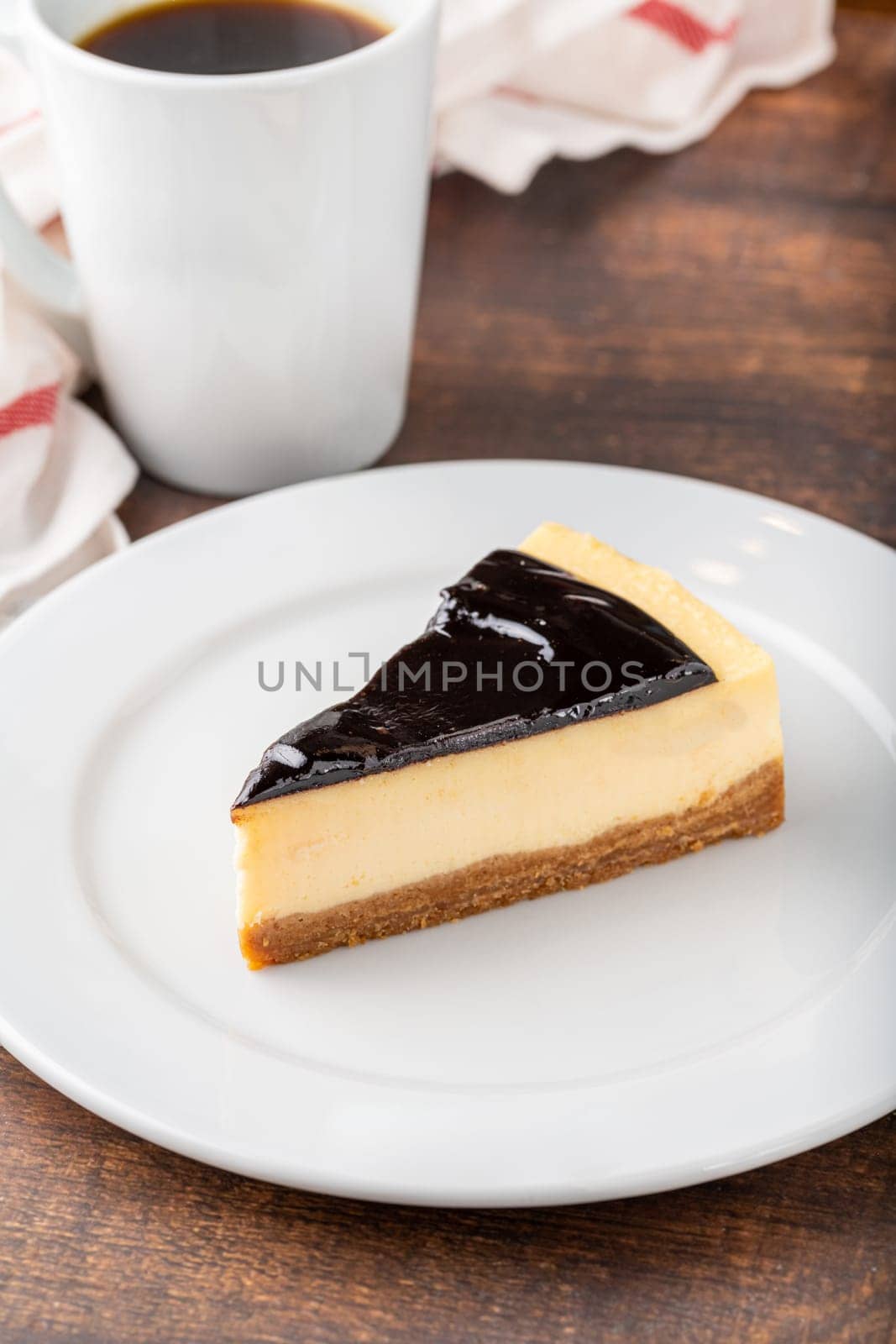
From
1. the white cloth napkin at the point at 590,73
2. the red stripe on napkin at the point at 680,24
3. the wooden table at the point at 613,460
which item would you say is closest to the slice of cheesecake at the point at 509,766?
the wooden table at the point at 613,460

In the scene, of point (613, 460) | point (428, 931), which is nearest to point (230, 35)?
point (613, 460)

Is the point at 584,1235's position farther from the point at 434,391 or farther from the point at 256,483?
the point at 434,391

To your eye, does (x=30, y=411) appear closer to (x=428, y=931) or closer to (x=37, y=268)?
(x=37, y=268)

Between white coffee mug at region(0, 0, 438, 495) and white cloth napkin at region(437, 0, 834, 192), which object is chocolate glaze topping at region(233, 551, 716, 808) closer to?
white coffee mug at region(0, 0, 438, 495)

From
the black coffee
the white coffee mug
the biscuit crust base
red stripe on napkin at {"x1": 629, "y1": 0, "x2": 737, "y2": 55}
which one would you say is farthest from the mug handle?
red stripe on napkin at {"x1": 629, "y1": 0, "x2": 737, "y2": 55}

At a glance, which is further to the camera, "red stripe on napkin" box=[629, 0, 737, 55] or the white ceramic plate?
"red stripe on napkin" box=[629, 0, 737, 55]

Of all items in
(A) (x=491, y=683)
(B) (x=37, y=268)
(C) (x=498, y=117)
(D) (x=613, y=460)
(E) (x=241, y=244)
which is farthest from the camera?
(C) (x=498, y=117)
